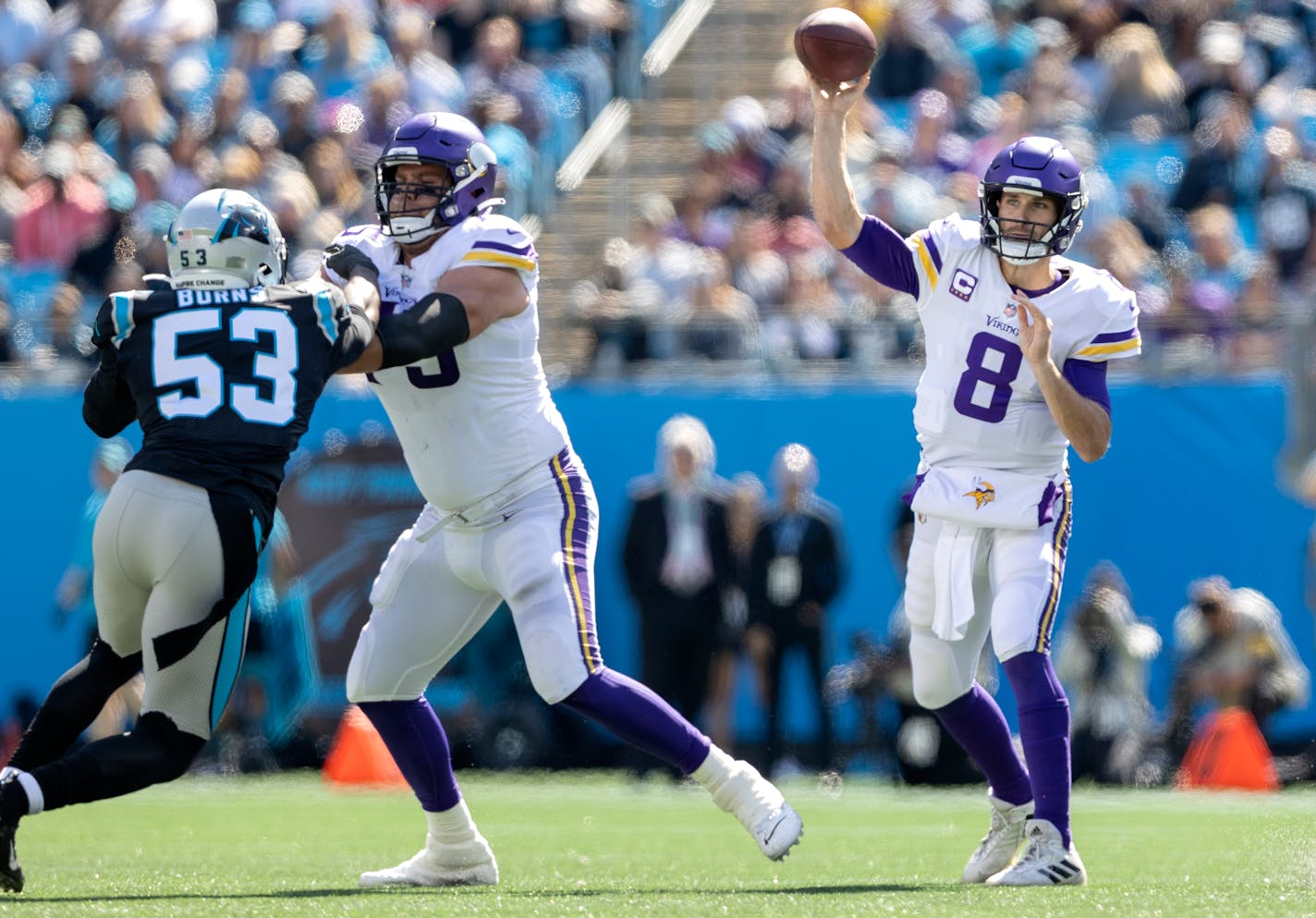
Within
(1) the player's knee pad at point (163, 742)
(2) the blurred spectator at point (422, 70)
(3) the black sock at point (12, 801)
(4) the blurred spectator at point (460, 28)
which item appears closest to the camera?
(3) the black sock at point (12, 801)

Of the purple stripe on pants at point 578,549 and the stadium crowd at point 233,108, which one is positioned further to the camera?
the stadium crowd at point 233,108

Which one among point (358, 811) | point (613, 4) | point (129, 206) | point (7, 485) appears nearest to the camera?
point (358, 811)

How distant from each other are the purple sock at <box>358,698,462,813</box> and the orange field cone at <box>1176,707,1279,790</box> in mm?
5087

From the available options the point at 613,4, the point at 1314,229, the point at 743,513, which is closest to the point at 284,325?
the point at 743,513

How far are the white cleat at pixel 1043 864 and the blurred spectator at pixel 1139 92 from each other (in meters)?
7.94

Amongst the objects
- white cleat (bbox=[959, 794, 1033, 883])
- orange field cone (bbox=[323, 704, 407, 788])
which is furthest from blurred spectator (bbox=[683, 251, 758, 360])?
white cleat (bbox=[959, 794, 1033, 883])

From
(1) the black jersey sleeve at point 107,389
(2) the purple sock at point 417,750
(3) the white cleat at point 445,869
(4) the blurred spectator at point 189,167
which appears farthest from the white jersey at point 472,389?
(4) the blurred spectator at point 189,167

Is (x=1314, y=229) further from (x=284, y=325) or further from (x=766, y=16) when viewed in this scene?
(x=284, y=325)

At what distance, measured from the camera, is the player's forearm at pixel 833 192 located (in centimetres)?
577

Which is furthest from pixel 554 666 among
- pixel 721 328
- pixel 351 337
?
pixel 721 328

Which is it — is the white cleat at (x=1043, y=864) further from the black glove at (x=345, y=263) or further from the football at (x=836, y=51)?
the black glove at (x=345, y=263)

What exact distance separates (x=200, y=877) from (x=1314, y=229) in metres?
7.80

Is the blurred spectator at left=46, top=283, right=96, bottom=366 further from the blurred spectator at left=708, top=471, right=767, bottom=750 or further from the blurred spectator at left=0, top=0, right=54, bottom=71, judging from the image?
the blurred spectator at left=0, top=0, right=54, bottom=71

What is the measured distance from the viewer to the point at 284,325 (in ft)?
17.1
